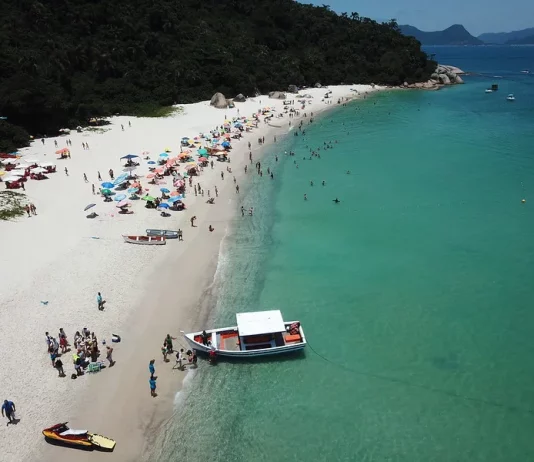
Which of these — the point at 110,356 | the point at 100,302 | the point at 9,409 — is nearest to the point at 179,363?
the point at 110,356

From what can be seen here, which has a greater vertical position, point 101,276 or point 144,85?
point 144,85

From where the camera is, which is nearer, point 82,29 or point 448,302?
point 448,302

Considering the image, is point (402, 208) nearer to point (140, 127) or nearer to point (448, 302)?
point (448, 302)

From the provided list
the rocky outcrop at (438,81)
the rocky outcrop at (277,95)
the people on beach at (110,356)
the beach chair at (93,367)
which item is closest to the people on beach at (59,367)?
the beach chair at (93,367)

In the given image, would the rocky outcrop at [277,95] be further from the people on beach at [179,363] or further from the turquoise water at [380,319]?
the people on beach at [179,363]

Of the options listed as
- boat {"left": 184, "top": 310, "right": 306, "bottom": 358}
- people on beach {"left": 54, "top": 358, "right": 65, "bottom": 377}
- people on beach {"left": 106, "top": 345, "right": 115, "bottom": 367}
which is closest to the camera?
people on beach {"left": 54, "top": 358, "right": 65, "bottom": 377}

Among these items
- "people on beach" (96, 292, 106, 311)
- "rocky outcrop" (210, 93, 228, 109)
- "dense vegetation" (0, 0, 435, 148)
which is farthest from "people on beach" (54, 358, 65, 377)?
"rocky outcrop" (210, 93, 228, 109)

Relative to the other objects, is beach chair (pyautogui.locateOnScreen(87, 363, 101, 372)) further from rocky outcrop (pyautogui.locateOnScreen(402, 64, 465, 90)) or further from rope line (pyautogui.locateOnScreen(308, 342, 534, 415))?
rocky outcrop (pyautogui.locateOnScreen(402, 64, 465, 90))

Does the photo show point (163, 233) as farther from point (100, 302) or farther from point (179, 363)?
point (179, 363)

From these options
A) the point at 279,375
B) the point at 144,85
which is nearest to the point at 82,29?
the point at 144,85

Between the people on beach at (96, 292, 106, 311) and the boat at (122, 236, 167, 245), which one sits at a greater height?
the boat at (122, 236, 167, 245)
